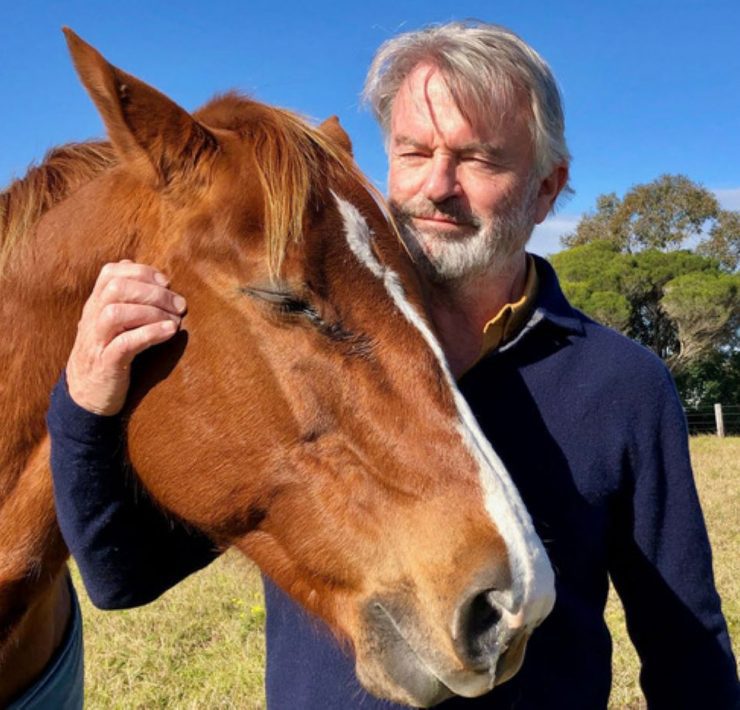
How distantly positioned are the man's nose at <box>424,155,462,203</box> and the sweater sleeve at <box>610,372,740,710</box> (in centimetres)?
83

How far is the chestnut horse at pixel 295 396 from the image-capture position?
1.64 meters

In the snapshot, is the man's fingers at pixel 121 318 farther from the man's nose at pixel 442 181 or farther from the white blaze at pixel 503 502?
the man's nose at pixel 442 181

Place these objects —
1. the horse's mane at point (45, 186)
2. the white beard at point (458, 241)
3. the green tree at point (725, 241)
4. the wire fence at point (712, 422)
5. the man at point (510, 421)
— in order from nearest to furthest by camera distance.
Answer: the man at point (510, 421) < the horse's mane at point (45, 186) < the white beard at point (458, 241) < the wire fence at point (712, 422) < the green tree at point (725, 241)

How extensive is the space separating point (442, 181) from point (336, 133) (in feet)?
1.24

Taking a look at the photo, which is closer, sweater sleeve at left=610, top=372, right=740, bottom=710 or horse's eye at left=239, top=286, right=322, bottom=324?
horse's eye at left=239, top=286, right=322, bottom=324

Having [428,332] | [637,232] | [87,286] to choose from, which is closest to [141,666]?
[87,286]

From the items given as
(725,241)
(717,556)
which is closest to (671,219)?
(725,241)

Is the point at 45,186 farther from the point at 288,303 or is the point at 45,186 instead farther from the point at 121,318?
the point at 288,303

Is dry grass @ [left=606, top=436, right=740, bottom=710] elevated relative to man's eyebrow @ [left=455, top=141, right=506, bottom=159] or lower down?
lower down

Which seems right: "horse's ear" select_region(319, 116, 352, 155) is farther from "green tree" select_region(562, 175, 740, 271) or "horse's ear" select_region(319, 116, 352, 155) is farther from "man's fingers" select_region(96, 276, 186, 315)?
"green tree" select_region(562, 175, 740, 271)

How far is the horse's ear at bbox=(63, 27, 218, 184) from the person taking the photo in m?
1.83

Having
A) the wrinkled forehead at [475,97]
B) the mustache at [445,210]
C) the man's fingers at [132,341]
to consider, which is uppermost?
the wrinkled forehead at [475,97]

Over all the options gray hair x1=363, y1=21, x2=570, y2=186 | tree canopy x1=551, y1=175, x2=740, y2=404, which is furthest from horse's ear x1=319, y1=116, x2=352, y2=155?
tree canopy x1=551, y1=175, x2=740, y2=404

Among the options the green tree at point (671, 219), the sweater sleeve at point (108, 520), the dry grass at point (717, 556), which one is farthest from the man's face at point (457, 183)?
the green tree at point (671, 219)
